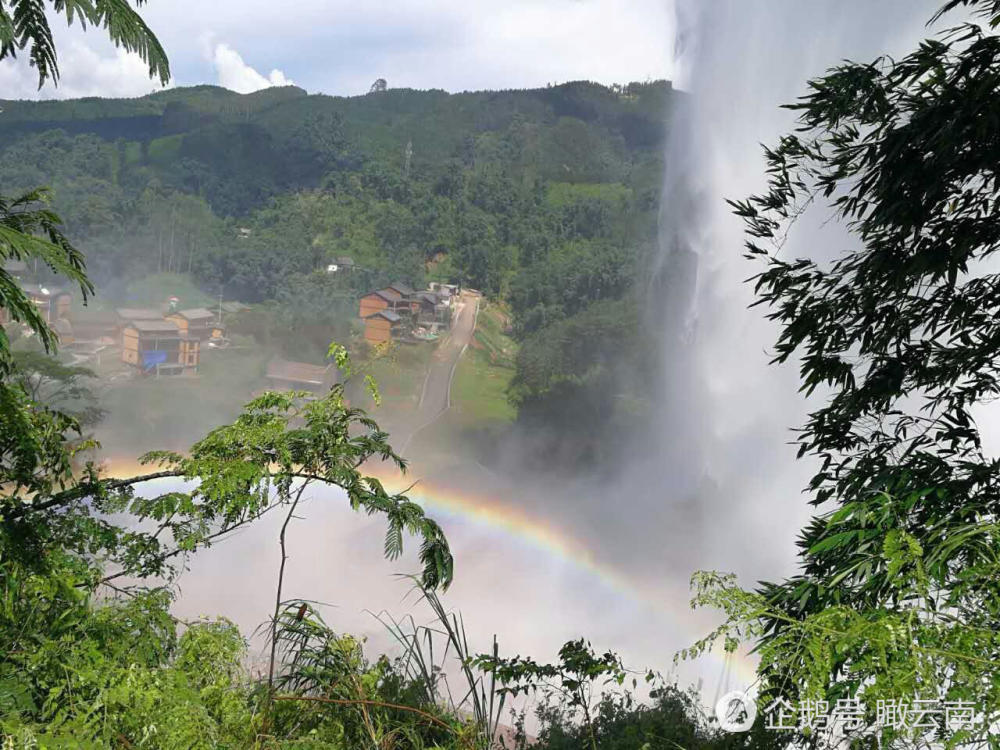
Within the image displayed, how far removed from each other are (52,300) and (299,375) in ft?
34.2

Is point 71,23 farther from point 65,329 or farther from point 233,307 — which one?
point 233,307

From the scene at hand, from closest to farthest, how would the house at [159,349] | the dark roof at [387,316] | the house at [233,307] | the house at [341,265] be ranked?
the house at [159,349], the dark roof at [387,316], the house at [233,307], the house at [341,265]

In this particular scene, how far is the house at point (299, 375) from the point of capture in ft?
123

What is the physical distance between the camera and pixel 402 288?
43.0 metres

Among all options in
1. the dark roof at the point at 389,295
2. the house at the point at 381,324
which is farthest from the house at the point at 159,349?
the dark roof at the point at 389,295

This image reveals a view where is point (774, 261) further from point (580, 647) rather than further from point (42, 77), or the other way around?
point (42, 77)

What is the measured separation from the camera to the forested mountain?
43719 mm

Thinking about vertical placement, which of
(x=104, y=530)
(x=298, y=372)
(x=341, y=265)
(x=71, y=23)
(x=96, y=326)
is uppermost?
(x=341, y=265)

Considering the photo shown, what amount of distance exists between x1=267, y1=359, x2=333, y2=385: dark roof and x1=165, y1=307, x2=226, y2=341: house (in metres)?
2.98

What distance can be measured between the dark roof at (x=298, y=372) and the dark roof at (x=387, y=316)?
3701mm

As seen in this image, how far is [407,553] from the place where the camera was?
2448 centimetres

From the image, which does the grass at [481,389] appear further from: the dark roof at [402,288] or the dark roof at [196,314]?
the dark roof at [196,314]

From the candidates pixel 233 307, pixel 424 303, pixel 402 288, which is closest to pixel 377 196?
pixel 402 288

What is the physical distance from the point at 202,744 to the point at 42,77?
1713mm
